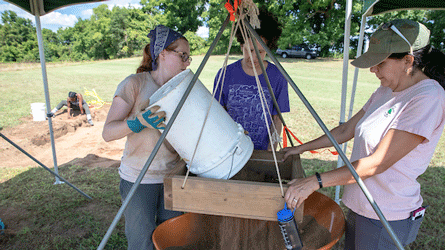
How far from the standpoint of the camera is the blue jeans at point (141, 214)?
1535mm

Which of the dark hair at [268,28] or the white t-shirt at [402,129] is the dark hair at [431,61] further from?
the dark hair at [268,28]

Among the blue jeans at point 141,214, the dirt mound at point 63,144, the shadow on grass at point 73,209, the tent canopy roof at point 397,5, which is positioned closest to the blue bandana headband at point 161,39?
the blue jeans at point 141,214

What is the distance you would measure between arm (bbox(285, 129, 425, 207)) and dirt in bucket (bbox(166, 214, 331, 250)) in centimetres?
32

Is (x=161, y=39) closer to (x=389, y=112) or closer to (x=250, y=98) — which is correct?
(x=250, y=98)

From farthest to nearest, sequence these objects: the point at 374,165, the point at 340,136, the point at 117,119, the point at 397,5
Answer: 1. the point at 397,5
2. the point at 340,136
3. the point at 117,119
4. the point at 374,165

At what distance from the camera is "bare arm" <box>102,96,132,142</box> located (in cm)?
142

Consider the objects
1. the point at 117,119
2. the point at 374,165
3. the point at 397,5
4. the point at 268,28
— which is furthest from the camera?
the point at 397,5

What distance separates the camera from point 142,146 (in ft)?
4.99

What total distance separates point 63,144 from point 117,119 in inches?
190

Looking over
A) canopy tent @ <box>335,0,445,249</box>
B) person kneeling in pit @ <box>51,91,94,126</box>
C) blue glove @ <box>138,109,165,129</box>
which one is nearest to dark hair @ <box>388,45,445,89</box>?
blue glove @ <box>138,109,165,129</box>

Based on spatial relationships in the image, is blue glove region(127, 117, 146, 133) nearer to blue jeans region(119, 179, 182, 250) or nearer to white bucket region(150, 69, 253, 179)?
white bucket region(150, 69, 253, 179)

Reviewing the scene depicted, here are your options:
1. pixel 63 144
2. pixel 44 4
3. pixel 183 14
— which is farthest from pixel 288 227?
pixel 183 14

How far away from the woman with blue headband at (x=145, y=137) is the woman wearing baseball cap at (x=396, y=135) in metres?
0.79

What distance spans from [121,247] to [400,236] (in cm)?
219
